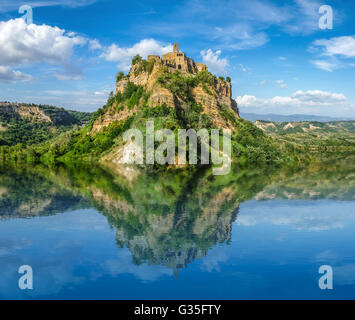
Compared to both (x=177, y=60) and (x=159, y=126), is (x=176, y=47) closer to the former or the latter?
(x=177, y=60)

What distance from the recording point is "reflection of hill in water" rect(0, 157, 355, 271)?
18.7 m

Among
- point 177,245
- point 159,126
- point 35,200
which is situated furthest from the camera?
point 159,126

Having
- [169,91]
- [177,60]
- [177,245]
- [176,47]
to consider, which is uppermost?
[176,47]

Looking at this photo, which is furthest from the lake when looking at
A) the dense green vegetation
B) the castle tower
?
the castle tower

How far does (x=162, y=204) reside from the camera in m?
30.3

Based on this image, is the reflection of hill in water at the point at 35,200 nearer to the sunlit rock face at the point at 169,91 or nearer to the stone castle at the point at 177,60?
the sunlit rock face at the point at 169,91

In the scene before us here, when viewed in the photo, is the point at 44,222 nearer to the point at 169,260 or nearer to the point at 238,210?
the point at 169,260

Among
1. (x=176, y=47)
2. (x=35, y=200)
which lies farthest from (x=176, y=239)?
(x=176, y=47)

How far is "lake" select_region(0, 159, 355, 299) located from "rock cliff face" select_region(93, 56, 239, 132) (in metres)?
65.5

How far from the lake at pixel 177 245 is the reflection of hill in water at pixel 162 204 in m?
0.11

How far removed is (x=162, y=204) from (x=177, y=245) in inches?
471

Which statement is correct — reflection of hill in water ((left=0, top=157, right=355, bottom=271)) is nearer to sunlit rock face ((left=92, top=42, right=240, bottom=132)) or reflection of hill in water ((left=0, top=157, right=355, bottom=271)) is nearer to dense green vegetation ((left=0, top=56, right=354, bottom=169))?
dense green vegetation ((left=0, top=56, right=354, bottom=169))

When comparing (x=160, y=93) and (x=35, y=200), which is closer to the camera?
(x=35, y=200)

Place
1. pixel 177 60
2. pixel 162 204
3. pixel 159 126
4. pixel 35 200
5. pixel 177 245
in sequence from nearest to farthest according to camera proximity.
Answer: pixel 177 245
pixel 162 204
pixel 35 200
pixel 159 126
pixel 177 60
